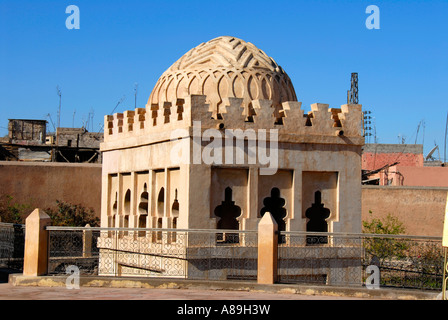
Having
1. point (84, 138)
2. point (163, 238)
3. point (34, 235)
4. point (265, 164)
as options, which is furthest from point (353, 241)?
point (84, 138)

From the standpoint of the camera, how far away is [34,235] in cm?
1287

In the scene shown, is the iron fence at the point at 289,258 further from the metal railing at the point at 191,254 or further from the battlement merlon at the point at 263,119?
the battlement merlon at the point at 263,119

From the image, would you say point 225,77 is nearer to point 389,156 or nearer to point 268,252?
point 268,252

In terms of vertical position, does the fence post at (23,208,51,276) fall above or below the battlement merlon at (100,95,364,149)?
below

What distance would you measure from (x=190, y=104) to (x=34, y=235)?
4120 millimetres

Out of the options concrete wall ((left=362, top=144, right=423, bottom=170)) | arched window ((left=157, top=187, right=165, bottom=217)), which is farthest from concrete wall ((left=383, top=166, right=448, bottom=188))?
arched window ((left=157, top=187, right=165, bottom=217))

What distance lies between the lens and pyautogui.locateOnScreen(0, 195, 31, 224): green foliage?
92.8 ft

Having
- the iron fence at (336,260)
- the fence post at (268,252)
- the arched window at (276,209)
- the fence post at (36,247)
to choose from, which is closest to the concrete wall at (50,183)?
the arched window at (276,209)

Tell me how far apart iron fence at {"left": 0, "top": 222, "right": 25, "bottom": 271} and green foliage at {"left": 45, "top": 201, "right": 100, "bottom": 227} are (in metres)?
13.7

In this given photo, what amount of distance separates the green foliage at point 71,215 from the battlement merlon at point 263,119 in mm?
13117

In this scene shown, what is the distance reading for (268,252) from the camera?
40.7 feet

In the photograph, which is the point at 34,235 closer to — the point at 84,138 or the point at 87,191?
the point at 87,191

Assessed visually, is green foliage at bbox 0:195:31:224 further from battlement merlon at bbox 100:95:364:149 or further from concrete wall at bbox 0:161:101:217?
battlement merlon at bbox 100:95:364:149

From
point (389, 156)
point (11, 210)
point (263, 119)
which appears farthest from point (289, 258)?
point (389, 156)
